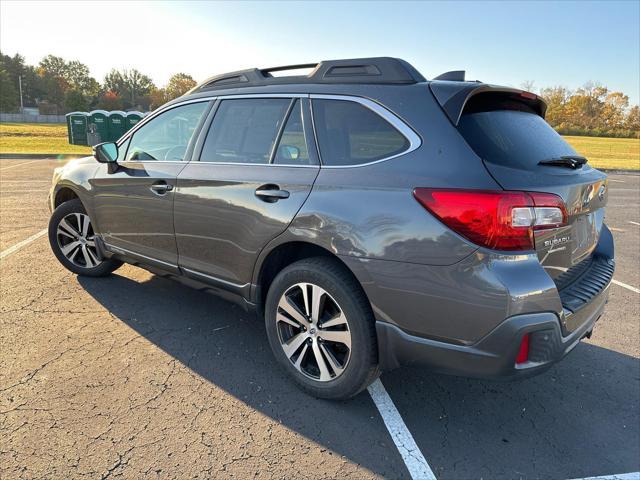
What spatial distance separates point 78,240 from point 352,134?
3.27 meters

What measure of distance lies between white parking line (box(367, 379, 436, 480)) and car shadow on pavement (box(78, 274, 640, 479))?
0.04 m

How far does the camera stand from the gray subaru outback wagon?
6.75ft

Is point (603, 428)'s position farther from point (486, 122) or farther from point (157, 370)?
point (157, 370)

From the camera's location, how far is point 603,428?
2.58 m

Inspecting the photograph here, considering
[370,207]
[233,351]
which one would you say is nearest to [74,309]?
[233,351]

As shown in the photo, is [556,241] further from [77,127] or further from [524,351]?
[77,127]

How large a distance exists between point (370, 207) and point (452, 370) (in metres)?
0.91

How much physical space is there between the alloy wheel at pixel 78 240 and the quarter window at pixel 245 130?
1.89m

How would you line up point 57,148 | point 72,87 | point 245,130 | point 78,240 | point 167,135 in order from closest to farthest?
point 245,130, point 167,135, point 78,240, point 57,148, point 72,87

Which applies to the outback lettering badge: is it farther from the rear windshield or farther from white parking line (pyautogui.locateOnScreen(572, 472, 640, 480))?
white parking line (pyautogui.locateOnScreen(572, 472, 640, 480))

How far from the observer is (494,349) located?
6.80ft

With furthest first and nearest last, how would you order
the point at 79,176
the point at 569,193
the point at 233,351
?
the point at 79,176 → the point at 233,351 → the point at 569,193

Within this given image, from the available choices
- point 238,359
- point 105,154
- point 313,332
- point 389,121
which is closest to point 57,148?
point 105,154

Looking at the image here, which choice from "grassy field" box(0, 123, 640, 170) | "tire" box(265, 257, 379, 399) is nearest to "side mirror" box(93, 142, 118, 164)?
"tire" box(265, 257, 379, 399)
